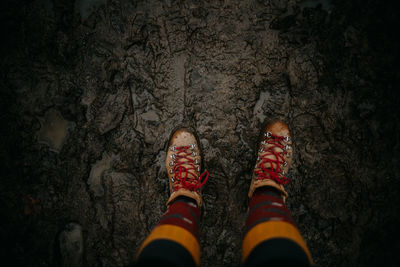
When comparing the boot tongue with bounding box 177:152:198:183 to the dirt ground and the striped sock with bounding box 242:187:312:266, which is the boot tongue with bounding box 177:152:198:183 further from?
the striped sock with bounding box 242:187:312:266

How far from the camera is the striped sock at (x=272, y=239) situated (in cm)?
74

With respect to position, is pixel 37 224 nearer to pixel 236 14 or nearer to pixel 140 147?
pixel 140 147

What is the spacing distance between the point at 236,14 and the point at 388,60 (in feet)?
3.30

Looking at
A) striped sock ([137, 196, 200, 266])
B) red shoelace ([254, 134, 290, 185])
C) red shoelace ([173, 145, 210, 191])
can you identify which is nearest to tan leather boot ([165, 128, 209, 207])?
red shoelace ([173, 145, 210, 191])

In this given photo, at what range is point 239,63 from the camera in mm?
1294

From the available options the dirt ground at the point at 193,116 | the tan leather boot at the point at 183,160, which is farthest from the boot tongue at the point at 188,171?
the dirt ground at the point at 193,116

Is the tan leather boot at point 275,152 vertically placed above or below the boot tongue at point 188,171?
above

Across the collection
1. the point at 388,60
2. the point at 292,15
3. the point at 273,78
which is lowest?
the point at 273,78

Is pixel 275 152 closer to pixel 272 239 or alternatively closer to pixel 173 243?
pixel 272 239

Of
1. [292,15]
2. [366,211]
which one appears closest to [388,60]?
[292,15]

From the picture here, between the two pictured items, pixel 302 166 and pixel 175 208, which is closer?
pixel 175 208

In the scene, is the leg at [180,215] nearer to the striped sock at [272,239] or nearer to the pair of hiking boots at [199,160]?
the pair of hiking boots at [199,160]

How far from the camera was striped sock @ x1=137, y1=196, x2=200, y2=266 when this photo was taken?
782 mm

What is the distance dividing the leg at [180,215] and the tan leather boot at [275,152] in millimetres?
364
